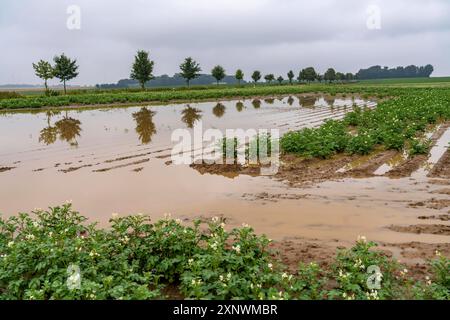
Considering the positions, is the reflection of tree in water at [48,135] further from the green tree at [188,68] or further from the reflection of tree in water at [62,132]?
the green tree at [188,68]

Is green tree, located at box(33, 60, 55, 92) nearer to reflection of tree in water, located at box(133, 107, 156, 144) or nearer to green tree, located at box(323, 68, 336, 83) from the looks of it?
reflection of tree in water, located at box(133, 107, 156, 144)

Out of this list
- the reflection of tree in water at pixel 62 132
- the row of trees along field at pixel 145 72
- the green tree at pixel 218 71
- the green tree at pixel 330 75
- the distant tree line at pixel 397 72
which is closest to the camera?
the reflection of tree in water at pixel 62 132

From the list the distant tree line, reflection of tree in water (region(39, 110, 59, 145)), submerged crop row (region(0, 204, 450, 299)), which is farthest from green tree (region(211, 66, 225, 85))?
the distant tree line

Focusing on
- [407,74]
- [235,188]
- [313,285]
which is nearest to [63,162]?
[235,188]

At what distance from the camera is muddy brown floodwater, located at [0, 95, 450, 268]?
7523 mm

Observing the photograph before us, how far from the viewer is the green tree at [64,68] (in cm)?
6041

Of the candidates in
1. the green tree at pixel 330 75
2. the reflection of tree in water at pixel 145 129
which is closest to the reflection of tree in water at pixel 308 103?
the reflection of tree in water at pixel 145 129

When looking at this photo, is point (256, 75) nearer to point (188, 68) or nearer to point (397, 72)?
point (188, 68)

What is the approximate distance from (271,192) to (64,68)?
5988 cm

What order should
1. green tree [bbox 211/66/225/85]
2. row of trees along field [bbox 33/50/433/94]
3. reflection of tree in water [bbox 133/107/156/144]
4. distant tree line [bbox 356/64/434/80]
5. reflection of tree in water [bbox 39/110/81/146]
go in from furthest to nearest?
distant tree line [bbox 356/64/434/80], green tree [bbox 211/66/225/85], row of trees along field [bbox 33/50/433/94], reflection of tree in water [bbox 133/107/156/144], reflection of tree in water [bbox 39/110/81/146]

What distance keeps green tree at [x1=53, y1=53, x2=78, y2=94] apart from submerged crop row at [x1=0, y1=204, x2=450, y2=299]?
61.1 meters

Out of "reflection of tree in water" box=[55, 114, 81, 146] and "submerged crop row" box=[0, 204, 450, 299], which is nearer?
"submerged crop row" box=[0, 204, 450, 299]

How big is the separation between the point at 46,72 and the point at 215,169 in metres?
53.2

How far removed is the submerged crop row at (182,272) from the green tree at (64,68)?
61078 mm
